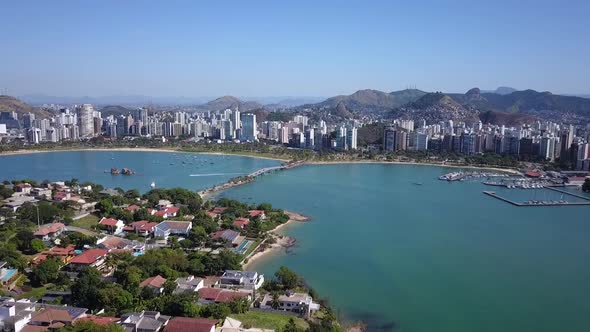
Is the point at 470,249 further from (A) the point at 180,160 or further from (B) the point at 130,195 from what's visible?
(A) the point at 180,160

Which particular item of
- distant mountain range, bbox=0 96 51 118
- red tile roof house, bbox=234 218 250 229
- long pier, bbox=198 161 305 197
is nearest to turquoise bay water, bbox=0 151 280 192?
long pier, bbox=198 161 305 197

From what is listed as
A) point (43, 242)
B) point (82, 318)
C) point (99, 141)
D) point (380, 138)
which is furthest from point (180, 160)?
point (82, 318)

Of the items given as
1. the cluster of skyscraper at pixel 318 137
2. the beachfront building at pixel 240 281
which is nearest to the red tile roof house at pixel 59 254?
the beachfront building at pixel 240 281

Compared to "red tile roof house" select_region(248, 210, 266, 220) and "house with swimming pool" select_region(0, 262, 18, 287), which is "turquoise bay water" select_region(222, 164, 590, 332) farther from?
"house with swimming pool" select_region(0, 262, 18, 287)

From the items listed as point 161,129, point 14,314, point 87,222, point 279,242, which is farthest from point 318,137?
point 14,314

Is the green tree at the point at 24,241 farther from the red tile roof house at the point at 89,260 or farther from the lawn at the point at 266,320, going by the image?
the lawn at the point at 266,320

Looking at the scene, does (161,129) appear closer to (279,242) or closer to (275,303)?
(279,242)
